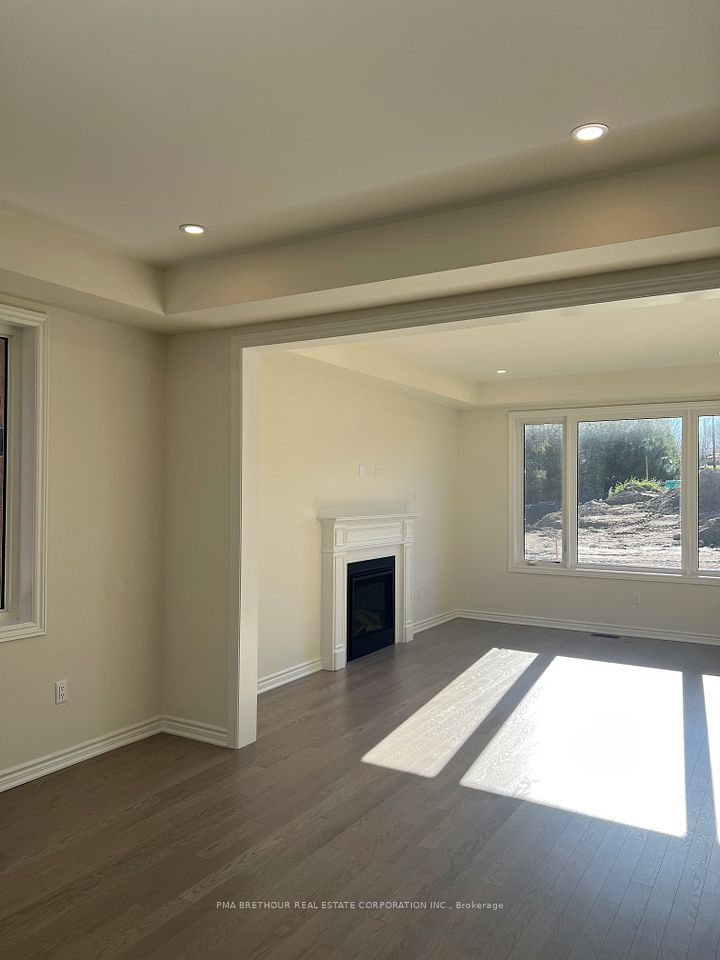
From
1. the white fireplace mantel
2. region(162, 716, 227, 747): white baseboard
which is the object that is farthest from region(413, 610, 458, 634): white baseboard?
region(162, 716, 227, 747): white baseboard

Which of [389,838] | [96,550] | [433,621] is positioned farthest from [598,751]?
[433,621]

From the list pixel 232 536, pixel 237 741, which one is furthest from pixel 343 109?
pixel 237 741

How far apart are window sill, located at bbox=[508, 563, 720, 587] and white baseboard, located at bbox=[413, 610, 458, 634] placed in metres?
0.81

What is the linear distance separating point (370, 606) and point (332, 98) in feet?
15.8

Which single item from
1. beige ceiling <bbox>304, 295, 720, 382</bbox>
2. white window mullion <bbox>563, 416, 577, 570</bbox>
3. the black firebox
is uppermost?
beige ceiling <bbox>304, 295, 720, 382</bbox>

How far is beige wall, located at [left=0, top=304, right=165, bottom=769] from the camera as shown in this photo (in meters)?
3.65

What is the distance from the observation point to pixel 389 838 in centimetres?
300

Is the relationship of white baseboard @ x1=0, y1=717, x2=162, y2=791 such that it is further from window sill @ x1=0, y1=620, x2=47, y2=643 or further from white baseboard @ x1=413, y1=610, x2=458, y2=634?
white baseboard @ x1=413, y1=610, x2=458, y2=634

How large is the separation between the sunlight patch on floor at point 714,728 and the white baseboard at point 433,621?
8.91ft

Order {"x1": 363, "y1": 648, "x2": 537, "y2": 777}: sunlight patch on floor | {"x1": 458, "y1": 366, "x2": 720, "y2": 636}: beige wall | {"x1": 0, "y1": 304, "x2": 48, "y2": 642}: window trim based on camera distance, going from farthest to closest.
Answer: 1. {"x1": 458, "y1": 366, "x2": 720, "y2": 636}: beige wall
2. {"x1": 363, "y1": 648, "x2": 537, "y2": 777}: sunlight patch on floor
3. {"x1": 0, "y1": 304, "x2": 48, "y2": 642}: window trim

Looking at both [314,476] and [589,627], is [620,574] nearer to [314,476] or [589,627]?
[589,627]

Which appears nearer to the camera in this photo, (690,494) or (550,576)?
(690,494)

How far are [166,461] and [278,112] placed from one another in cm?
253

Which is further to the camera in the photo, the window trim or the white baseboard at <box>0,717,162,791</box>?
the window trim
